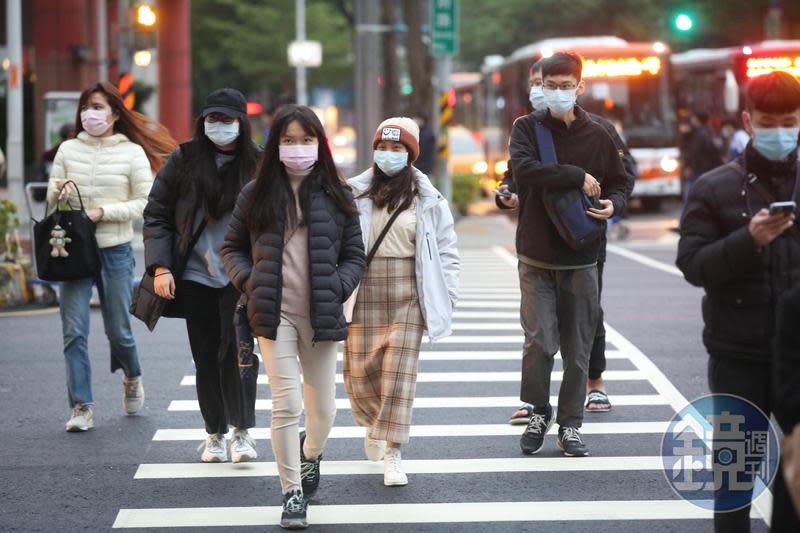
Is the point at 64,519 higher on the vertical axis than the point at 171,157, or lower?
lower

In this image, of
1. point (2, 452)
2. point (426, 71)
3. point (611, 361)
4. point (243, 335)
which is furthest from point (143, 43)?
point (243, 335)

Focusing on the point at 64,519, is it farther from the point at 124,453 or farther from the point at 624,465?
the point at 624,465

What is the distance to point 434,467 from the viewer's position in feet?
24.6

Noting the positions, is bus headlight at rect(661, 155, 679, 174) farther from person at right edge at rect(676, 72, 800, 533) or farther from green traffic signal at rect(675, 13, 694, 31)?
person at right edge at rect(676, 72, 800, 533)

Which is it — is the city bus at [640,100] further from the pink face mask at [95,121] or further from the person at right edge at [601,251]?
the pink face mask at [95,121]

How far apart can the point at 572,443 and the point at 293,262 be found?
2197 millimetres

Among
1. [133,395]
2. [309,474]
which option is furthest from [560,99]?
[133,395]

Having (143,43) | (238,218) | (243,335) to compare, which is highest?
(143,43)

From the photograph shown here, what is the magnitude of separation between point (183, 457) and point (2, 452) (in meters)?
1.04

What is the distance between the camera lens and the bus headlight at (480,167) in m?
35.2

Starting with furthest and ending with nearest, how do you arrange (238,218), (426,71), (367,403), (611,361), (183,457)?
(426,71) → (611,361) → (183,457) → (367,403) → (238,218)

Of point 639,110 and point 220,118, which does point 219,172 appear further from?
point 639,110

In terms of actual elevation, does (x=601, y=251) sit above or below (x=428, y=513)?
→ above

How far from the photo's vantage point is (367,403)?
7258 mm
